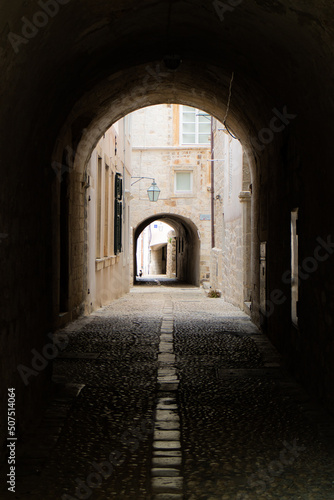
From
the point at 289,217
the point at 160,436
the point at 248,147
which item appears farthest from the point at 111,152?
the point at 160,436

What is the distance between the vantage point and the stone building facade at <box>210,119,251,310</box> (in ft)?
39.6

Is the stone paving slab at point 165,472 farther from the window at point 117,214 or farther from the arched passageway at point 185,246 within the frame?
the arched passageway at point 185,246

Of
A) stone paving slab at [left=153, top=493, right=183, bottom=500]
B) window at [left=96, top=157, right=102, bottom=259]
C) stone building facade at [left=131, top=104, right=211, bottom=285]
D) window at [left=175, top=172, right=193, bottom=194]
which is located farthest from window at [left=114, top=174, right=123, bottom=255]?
stone paving slab at [left=153, top=493, right=183, bottom=500]

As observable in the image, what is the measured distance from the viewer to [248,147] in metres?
10.2

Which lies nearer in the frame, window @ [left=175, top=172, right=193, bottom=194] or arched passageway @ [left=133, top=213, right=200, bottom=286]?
window @ [left=175, top=172, right=193, bottom=194]

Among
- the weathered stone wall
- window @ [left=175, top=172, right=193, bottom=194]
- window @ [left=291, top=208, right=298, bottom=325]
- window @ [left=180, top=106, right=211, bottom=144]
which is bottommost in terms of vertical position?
the weathered stone wall

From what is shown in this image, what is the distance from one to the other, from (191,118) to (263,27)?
72.0 ft

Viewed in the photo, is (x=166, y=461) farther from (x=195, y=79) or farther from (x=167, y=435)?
(x=195, y=79)

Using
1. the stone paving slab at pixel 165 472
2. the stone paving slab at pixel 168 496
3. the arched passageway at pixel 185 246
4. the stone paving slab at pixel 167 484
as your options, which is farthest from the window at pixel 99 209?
the arched passageway at pixel 185 246

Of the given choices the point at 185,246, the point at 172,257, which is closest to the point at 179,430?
the point at 185,246

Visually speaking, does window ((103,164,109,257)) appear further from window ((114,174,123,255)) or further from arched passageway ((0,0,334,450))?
arched passageway ((0,0,334,450))

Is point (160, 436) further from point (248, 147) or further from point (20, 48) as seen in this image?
point (248, 147)

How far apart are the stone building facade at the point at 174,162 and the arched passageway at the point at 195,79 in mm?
17315

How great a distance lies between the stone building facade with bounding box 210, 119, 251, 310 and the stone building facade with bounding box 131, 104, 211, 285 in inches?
264
